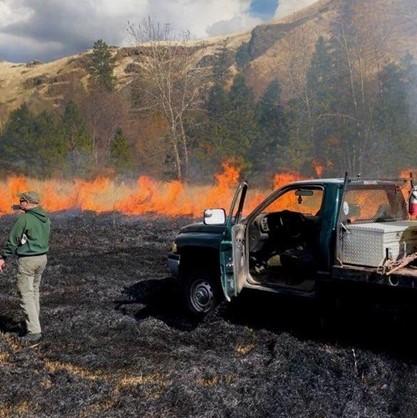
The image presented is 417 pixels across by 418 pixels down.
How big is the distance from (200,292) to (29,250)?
2285mm

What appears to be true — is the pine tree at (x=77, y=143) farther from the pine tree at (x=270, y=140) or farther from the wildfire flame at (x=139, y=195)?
the pine tree at (x=270, y=140)

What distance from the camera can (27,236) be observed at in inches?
275

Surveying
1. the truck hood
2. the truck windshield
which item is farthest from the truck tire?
the truck windshield

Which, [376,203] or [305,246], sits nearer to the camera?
[305,246]

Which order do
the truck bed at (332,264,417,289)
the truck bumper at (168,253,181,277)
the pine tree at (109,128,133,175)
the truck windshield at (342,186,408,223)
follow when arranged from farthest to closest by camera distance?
the pine tree at (109,128,133,175)
the truck bumper at (168,253,181,277)
the truck windshield at (342,186,408,223)
the truck bed at (332,264,417,289)

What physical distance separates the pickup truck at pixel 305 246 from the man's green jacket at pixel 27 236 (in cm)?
196

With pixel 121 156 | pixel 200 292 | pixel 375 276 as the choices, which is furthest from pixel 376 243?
pixel 121 156

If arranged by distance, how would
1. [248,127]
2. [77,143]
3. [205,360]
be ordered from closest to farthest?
[205,360] < [248,127] < [77,143]

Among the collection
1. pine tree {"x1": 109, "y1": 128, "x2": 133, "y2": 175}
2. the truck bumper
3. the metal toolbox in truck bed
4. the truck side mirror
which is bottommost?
the truck bumper

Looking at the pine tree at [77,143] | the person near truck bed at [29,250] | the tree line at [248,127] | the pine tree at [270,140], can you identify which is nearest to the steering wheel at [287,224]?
the person near truck bed at [29,250]

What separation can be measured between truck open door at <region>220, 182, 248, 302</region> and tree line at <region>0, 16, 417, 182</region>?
2194cm

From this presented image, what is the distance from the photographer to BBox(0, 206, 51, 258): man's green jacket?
693 cm

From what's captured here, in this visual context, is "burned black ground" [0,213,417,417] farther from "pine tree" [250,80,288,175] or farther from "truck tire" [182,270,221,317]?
"pine tree" [250,80,288,175]

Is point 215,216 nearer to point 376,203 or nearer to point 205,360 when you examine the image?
point 205,360
